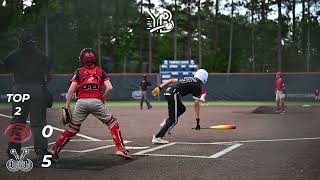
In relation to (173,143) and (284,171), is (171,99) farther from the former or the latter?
(284,171)

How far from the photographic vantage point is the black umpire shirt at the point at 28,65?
506cm

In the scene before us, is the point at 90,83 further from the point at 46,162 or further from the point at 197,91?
the point at 197,91

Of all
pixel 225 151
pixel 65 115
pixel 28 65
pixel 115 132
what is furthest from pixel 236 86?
pixel 28 65

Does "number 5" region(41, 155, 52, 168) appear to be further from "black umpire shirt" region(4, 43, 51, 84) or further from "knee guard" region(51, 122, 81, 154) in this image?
"black umpire shirt" region(4, 43, 51, 84)

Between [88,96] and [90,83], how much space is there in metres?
0.23

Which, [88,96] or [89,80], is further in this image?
[88,96]

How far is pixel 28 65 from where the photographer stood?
5.16 metres

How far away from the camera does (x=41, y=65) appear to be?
519cm

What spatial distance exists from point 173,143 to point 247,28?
37.6 m

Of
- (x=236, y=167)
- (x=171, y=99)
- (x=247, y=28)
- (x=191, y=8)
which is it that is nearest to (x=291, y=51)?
(x=247, y=28)

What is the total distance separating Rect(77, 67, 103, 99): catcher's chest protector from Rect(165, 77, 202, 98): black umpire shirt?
3.05 m

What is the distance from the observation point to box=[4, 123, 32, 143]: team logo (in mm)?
4785

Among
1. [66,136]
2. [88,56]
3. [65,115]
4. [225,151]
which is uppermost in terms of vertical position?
[88,56]

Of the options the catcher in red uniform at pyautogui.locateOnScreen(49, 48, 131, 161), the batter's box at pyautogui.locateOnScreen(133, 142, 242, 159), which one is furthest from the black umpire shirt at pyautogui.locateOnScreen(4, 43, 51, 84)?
the batter's box at pyautogui.locateOnScreen(133, 142, 242, 159)
